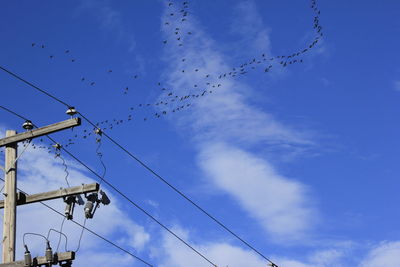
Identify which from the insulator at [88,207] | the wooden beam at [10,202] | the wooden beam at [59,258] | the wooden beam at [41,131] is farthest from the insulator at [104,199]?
the wooden beam at [10,202]

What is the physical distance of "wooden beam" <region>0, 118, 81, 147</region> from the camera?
12.4 meters

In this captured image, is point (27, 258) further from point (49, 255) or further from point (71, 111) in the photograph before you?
point (71, 111)

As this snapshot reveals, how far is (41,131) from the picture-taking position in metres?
12.7

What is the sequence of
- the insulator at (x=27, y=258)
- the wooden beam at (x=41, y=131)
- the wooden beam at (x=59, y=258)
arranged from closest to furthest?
the insulator at (x=27, y=258) → the wooden beam at (x=59, y=258) → the wooden beam at (x=41, y=131)

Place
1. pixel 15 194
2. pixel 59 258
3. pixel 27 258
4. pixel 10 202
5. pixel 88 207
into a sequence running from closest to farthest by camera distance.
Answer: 1. pixel 27 258
2. pixel 59 258
3. pixel 10 202
4. pixel 15 194
5. pixel 88 207

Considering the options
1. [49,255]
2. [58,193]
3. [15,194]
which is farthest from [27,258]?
[58,193]

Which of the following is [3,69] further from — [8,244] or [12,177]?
[8,244]

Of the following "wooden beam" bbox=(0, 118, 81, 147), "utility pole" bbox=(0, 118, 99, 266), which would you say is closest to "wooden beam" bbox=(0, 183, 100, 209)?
"utility pole" bbox=(0, 118, 99, 266)

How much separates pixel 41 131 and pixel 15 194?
4.26 ft

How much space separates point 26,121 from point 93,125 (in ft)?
4.61

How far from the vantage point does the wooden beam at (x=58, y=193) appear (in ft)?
40.7

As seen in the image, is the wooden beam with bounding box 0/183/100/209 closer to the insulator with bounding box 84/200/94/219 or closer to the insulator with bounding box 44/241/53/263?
the insulator with bounding box 84/200/94/219

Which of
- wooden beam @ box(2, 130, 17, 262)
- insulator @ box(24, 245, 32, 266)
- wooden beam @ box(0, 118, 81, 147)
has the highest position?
wooden beam @ box(0, 118, 81, 147)

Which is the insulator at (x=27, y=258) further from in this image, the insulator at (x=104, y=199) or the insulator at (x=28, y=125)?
the insulator at (x=28, y=125)
